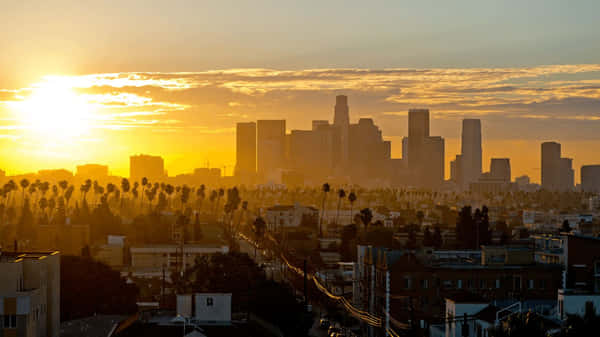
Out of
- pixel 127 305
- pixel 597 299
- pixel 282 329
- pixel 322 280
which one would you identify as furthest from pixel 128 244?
pixel 597 299

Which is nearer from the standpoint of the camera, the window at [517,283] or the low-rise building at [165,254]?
the window at [517,283]

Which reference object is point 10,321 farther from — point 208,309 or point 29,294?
point 208,309

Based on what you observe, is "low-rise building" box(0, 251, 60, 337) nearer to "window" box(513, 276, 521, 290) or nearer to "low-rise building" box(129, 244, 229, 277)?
"window" box(513, 276, 521, 290)

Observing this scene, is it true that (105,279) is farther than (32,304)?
Yes

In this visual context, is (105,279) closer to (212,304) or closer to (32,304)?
(212,304)

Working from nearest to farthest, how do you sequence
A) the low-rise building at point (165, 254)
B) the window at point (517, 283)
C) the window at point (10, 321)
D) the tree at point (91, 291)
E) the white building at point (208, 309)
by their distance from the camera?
the window at point (10, 321), the white building at point (208, 309), the window at point (517, 283), the tree at point (91, 291), the low-rise building at point (165, 254)

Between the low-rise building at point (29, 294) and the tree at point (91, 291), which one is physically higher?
the low-rise building at point (29, 294)

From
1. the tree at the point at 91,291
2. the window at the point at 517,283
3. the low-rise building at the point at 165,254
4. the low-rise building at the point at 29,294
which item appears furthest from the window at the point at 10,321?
the low-rise building at the point at 165,254

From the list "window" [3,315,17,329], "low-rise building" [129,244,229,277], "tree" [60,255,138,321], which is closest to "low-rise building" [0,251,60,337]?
"window" [3,315,17,329]

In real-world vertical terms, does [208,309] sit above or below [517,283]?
below

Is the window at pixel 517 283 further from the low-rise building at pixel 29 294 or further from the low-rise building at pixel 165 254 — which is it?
the low-rise building at pixel 165 254

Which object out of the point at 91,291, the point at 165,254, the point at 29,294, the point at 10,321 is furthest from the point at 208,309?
the point at 165,254
